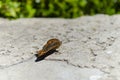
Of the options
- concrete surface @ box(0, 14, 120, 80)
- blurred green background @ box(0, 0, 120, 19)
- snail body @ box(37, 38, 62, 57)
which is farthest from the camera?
blurred green background @ box(0, 0, 120, 19)

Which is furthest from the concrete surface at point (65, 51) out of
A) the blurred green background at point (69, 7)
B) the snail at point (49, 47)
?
the blurred green background at point (69, 7)

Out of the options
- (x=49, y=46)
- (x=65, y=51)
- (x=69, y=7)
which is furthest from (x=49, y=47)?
(x=69, y=7)

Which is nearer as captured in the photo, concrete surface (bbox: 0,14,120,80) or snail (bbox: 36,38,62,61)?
concrete surface (bbox: 0,14,120,80)

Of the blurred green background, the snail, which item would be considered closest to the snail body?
the snail

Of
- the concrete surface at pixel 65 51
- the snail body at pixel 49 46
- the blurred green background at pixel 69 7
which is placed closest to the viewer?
the concrete surface at pixel 65 51

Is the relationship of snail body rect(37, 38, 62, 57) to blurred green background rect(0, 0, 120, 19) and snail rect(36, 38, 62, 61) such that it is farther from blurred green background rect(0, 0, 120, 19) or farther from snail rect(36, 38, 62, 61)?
blurred green background rect(0, 0, 120, 19)

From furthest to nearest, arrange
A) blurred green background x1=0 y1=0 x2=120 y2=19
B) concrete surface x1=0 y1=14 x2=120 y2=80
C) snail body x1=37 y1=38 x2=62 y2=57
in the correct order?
1. blurred green background x1=0 y1=0 x2=120 y2=19
2. snail body x1=37 y1=38 x2=62 y2=57
3. concrete surface x1=0 y1=14 x2=120 y2=80

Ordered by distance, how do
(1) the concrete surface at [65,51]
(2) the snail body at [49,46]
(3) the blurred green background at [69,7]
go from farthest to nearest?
1. (3) the blurred green background at [69,7]
2. (2) the snail body at [49,46]
3. (1) the concrete surface at [65,51]

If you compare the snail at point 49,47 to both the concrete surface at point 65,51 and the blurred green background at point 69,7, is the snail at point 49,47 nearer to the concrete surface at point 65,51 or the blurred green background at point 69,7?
the concrete surface at point 65,51

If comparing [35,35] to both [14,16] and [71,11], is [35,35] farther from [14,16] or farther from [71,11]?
[71,11]
